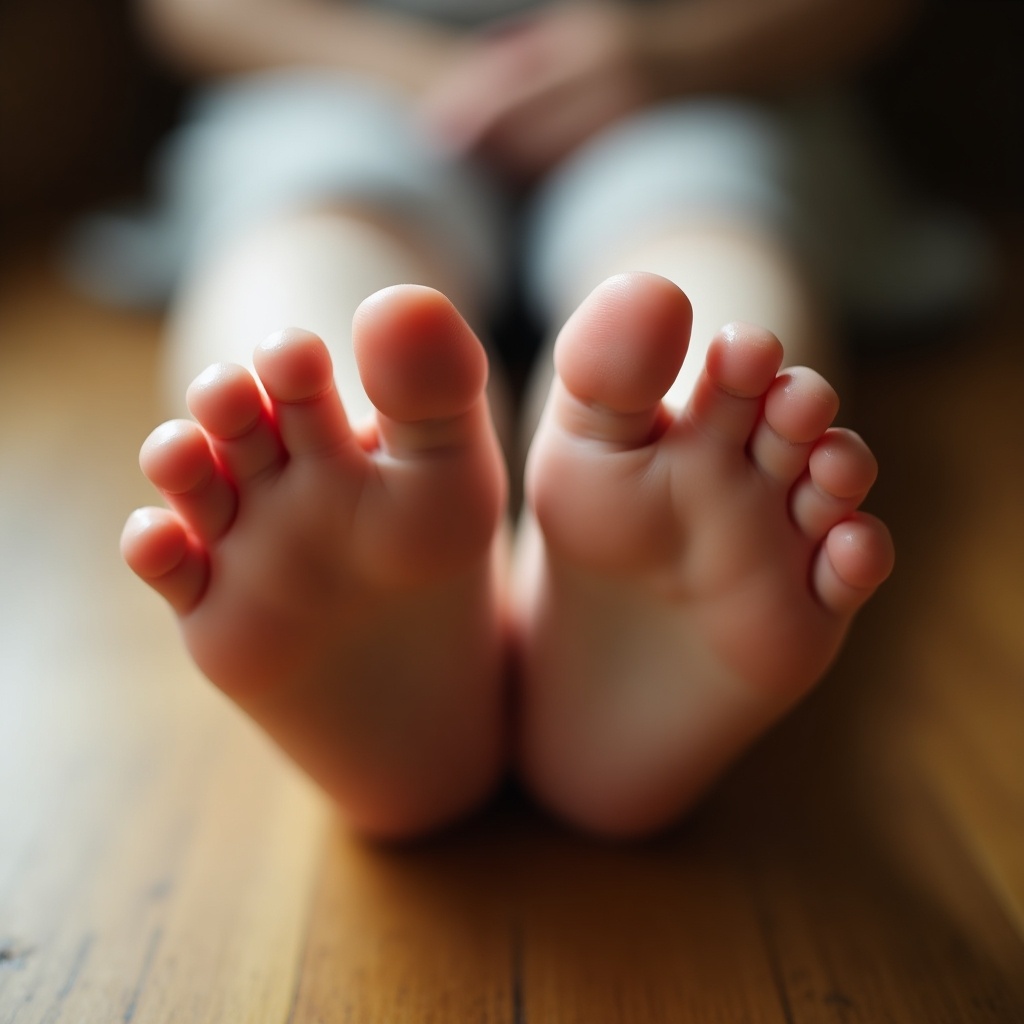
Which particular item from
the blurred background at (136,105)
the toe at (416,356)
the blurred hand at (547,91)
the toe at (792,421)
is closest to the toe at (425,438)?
the toe at (416,356)

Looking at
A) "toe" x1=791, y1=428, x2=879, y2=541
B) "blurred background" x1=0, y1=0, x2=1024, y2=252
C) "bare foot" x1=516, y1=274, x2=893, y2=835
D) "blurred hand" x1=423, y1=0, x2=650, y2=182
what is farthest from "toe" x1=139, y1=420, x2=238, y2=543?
"blurred background" x1=0, y1=0, x2=1024, y2=252

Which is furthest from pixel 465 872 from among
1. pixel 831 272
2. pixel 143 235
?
pixel 143 235

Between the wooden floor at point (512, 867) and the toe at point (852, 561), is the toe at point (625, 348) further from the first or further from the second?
the wooden floor at point (512, 867)

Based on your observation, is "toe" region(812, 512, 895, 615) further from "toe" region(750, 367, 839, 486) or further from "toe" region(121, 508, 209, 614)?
"toe" region(121, 508, 209, 614)

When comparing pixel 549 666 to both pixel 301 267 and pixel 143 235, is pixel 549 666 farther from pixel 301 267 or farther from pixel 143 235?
pixel 143 235

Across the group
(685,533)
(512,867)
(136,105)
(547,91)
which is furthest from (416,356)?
(136,105)

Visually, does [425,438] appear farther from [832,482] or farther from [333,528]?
[832,482]
